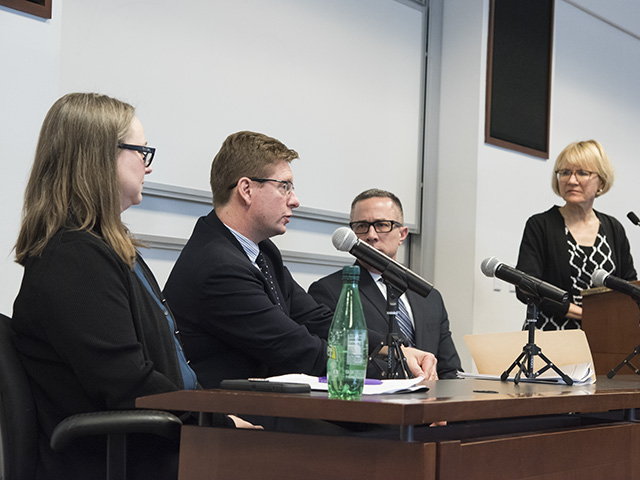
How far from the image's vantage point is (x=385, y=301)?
3363 millimetres

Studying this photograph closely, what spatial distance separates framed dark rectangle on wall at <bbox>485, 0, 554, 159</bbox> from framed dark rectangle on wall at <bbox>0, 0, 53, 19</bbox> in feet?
9.83

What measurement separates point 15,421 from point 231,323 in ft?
2.77

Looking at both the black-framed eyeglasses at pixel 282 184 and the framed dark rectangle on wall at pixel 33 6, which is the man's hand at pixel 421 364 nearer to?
the black-framed eyeglasses at pixel 282 184

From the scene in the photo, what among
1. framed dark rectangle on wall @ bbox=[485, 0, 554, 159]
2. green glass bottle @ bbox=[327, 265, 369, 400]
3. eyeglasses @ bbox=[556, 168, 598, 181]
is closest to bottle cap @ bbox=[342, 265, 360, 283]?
green glass bottle @ bbox=[327, 265, 369, 400]

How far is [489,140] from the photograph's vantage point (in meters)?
5.15

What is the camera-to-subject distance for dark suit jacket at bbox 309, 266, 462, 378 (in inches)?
128

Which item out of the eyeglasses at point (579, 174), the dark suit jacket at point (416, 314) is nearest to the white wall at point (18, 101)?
the dark suit jacket at point (416, 314)

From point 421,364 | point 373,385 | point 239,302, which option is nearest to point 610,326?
point 421,364

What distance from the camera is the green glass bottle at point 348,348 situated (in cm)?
143

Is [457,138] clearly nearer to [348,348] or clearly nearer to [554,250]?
[554,250]

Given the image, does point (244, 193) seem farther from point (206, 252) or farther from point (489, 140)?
point (489, 140)

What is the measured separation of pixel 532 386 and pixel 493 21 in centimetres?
358

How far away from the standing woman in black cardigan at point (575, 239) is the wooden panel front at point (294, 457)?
2877 mm

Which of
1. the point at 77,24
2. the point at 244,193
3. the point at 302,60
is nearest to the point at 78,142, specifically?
the point at 244,193
